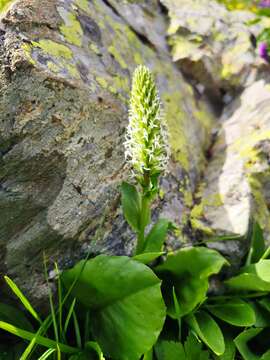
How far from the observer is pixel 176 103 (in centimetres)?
343

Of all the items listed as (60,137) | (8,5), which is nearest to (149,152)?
(60,137)

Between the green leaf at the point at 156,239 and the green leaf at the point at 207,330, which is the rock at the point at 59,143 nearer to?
the green leaf at the point at 156,239

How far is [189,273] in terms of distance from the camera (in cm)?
211

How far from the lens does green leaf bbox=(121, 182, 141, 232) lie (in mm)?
2180

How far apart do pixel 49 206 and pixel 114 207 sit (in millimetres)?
453

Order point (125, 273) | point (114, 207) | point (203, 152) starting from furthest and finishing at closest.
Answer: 1. point (203, 152)
2. point (114, 207)
3. point (125, 273)

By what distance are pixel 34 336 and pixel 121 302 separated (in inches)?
18.0

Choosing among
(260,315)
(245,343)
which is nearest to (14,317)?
(245,343)

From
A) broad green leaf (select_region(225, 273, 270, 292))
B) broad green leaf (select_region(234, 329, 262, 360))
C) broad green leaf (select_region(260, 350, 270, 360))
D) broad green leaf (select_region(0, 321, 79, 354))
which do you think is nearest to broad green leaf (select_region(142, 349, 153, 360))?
broad green leaf (select_region(0, 321, 79, 354))

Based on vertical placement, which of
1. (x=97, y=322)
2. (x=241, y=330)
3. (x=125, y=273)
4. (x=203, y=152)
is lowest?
(x=241, y=330)

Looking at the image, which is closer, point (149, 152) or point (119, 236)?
point (149, 152)

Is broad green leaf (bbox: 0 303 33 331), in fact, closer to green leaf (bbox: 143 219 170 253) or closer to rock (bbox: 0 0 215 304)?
rock (bbox: 0 0 215 304)

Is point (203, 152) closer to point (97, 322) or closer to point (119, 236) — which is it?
point (119, 236)

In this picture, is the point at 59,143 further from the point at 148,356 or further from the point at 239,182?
the point at 239,182
